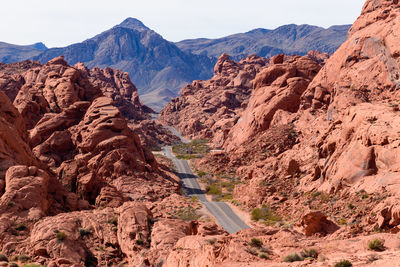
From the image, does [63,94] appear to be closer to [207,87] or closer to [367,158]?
[367,158]

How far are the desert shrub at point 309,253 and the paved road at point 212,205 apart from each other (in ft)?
89.0

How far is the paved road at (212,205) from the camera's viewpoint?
147 ft

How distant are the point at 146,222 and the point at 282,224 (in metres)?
17.7

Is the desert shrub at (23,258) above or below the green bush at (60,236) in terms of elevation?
below

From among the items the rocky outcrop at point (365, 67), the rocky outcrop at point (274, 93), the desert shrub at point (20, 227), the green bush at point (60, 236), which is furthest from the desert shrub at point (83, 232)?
the rocky outcrop at point (274, 93)

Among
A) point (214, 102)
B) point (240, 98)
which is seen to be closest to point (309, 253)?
point (240, 98)

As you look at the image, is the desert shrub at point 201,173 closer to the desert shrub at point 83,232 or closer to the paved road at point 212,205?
the paved road at point 212,205

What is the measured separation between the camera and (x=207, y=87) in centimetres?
17725

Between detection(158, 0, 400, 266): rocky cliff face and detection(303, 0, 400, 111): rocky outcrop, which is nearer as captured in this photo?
detection(158, 0, 400, 266): rocky cliff face

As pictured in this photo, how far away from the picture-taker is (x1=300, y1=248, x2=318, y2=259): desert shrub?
15.3 m

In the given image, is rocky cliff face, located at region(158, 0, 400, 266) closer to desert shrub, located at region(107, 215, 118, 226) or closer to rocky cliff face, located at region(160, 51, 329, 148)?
rocky cliff face, located at region(160, 51, 329, 148)

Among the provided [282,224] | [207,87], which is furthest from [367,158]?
[207,87]

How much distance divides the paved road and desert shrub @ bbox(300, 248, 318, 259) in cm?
2713

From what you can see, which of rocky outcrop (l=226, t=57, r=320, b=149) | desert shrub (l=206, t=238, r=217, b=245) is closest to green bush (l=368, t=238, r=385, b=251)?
desert shrub (l=206, t=238, r=217, b=245)
